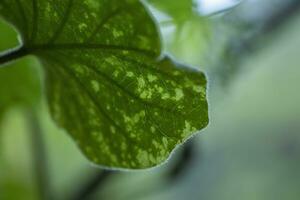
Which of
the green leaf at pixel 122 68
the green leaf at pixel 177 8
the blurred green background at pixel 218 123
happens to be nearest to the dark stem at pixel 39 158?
the blurred green background at pixel 218 123

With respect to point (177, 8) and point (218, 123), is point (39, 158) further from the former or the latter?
point (218, 123)

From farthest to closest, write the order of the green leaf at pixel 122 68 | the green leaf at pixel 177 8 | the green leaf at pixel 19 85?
the green leaf at pixel 19 85 < the green leaf at pixel 177 8 < the green leaf at pixel 122 68

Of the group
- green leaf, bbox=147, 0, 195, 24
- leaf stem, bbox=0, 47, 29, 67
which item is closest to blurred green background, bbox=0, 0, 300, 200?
green leaf, bbox=147, 0, 195, 24

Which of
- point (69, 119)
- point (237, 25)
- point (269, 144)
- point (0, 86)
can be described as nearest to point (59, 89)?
point (69, 119)

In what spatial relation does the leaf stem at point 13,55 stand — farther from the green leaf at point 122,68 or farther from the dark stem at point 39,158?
the dark stem at point 39,158

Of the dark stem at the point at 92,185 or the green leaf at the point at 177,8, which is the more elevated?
the green leaf at the point at 177,8

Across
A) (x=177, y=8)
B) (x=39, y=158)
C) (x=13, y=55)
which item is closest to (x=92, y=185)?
(x=39, y=158)

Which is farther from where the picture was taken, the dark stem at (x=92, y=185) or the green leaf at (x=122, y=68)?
the dark stem at (x=92, y=185)
